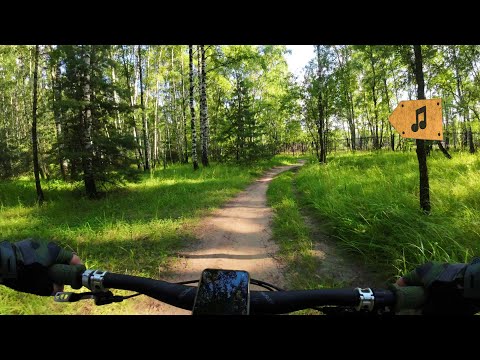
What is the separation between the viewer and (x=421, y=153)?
4.42m

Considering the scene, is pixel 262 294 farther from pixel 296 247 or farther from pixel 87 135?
pixel 87 135

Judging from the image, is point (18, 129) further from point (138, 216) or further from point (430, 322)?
point (430, 322)

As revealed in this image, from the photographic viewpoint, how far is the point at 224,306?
2.72 feet

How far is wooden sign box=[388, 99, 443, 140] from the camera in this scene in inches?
120

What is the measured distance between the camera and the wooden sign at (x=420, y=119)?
3041mm

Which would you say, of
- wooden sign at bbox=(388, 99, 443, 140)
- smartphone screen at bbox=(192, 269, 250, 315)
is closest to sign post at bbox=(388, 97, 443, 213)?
wooden sign at bbox=(388, 99, 443, 140)

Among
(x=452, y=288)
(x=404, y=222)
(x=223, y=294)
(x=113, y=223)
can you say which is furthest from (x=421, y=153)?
(x=113, y=223)

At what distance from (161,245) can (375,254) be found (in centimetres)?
390

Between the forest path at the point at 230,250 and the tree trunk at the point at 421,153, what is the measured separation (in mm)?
2826

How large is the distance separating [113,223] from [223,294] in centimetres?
657

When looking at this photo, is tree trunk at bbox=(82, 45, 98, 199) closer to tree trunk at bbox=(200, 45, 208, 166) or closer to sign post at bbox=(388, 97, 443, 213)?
tree trunk at bbox=(200, 45, 208, 166)

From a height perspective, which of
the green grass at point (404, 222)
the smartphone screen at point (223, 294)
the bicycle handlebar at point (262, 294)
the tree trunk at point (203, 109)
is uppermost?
the tree trunk at point (203, 109)

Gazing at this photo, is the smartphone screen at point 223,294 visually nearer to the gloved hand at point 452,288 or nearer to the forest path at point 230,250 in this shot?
the gloved hand at point 452,288

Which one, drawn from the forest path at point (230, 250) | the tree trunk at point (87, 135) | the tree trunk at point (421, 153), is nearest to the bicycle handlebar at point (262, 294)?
the forest path at point (230, 250)
